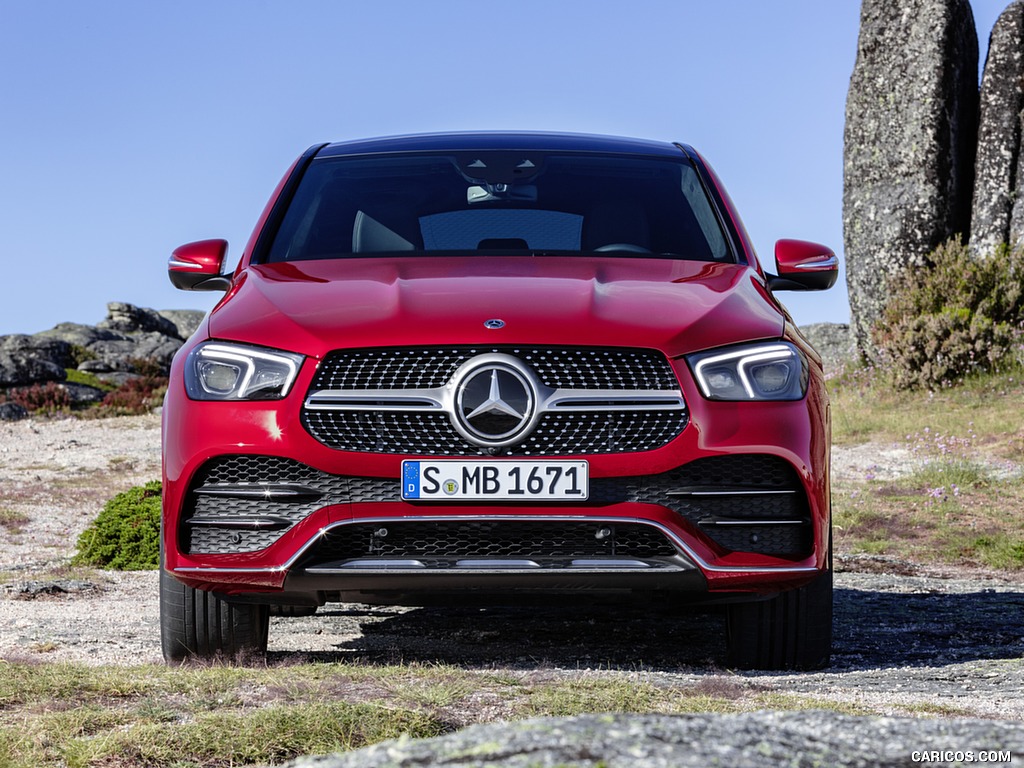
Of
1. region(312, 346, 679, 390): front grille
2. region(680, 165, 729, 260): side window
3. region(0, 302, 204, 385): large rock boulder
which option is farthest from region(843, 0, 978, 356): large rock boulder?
region(312, 346, 679, 390): front grille

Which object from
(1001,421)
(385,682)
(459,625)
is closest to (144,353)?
(1001,421)

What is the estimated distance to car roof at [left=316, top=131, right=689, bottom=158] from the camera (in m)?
5.41

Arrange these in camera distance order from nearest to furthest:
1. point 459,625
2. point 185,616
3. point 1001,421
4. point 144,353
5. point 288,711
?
point 288,711 → point 185,616 → point 459,625 → point 1001,421 → point 144,353

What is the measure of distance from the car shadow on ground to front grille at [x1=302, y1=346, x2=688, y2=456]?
70 centimetres

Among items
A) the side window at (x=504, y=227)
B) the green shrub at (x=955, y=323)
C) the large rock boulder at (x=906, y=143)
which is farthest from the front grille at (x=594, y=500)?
the large rock boulder at (x=906, y=143)

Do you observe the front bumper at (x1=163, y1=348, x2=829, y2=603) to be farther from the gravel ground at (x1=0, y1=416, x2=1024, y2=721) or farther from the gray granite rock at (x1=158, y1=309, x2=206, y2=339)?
the gray granite rock at (x1=158, y1=309, x2=206, y2=339)

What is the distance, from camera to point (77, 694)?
10.9 feet

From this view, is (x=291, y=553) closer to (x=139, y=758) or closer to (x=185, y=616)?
(x=185, y=616)

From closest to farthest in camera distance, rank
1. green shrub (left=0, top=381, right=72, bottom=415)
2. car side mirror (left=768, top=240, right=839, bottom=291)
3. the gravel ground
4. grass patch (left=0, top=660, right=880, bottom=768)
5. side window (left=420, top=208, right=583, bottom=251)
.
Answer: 1. grass patch (left=0, top=660, right=880, bottom=768)
2. the gravel ground
3. car side mirror (left=768, top=240, right=839, bottom=291)
4. side window (left=420, top=208, right=583, bottom=251)
5. green shrub (left=0, top=381, right=72, bottom=415)

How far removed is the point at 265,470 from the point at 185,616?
0.69 metres

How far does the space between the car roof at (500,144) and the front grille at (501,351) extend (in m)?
1.86

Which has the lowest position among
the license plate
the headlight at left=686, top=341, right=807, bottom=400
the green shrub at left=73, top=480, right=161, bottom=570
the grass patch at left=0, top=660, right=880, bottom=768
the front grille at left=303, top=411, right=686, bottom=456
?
the green shrub at left=73, top=480, right=161, bottom=570

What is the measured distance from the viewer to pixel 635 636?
5359 millimetres

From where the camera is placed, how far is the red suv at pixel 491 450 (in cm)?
369
